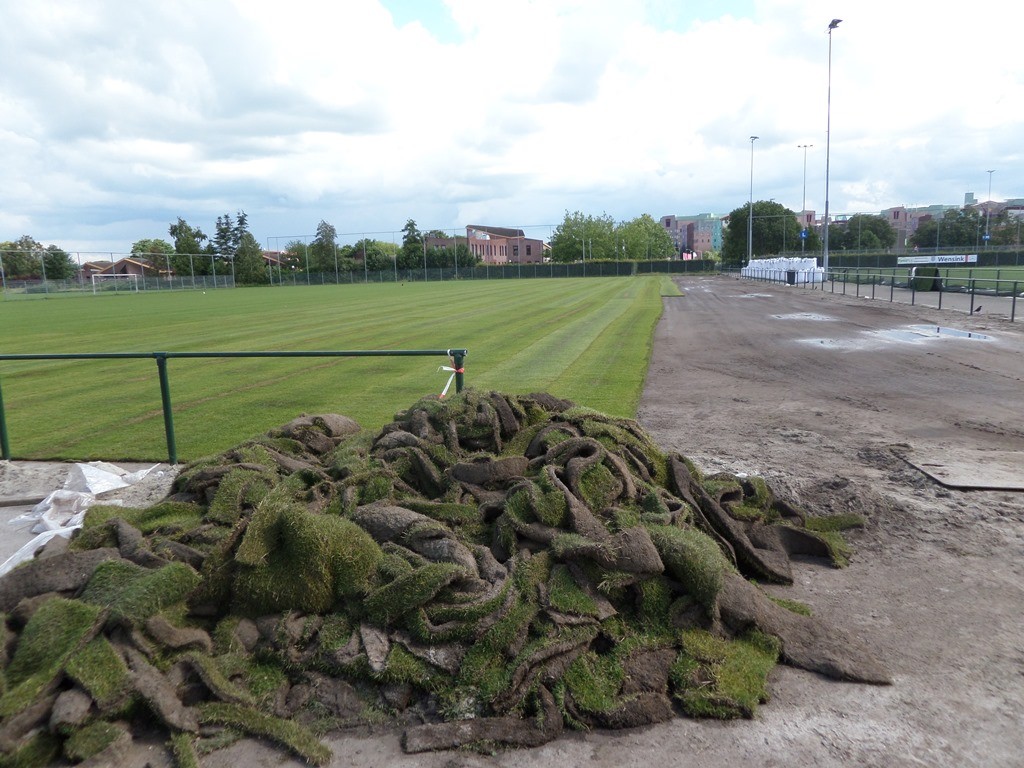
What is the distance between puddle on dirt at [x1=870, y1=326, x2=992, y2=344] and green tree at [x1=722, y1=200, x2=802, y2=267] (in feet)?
276

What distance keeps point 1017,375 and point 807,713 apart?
11.8m

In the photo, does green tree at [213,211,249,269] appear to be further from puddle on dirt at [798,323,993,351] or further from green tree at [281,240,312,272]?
puddle on dirt at [798,323,993,351]

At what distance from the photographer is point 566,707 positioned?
3361mm

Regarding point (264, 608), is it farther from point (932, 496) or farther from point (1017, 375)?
point (1017, 375)

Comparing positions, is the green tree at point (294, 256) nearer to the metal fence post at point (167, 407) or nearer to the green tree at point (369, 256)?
the green tree at point (369, 256)

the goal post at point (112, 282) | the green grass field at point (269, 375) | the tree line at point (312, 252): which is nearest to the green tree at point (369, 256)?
the tree line at point (312, 252)

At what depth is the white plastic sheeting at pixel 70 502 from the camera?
5.21 meters

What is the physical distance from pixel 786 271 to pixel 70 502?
164 ft

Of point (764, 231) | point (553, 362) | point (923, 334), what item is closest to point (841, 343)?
point (923, 334)

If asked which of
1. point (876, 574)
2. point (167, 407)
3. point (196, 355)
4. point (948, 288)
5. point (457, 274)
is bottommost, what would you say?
point (876, 574)

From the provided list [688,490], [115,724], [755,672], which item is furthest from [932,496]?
[115,724]

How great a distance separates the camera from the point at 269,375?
14023mm

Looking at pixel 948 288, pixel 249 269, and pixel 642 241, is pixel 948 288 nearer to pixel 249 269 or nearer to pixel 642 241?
pixel 249 269

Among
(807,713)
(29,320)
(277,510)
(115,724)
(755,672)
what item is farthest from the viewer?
(29,320)
